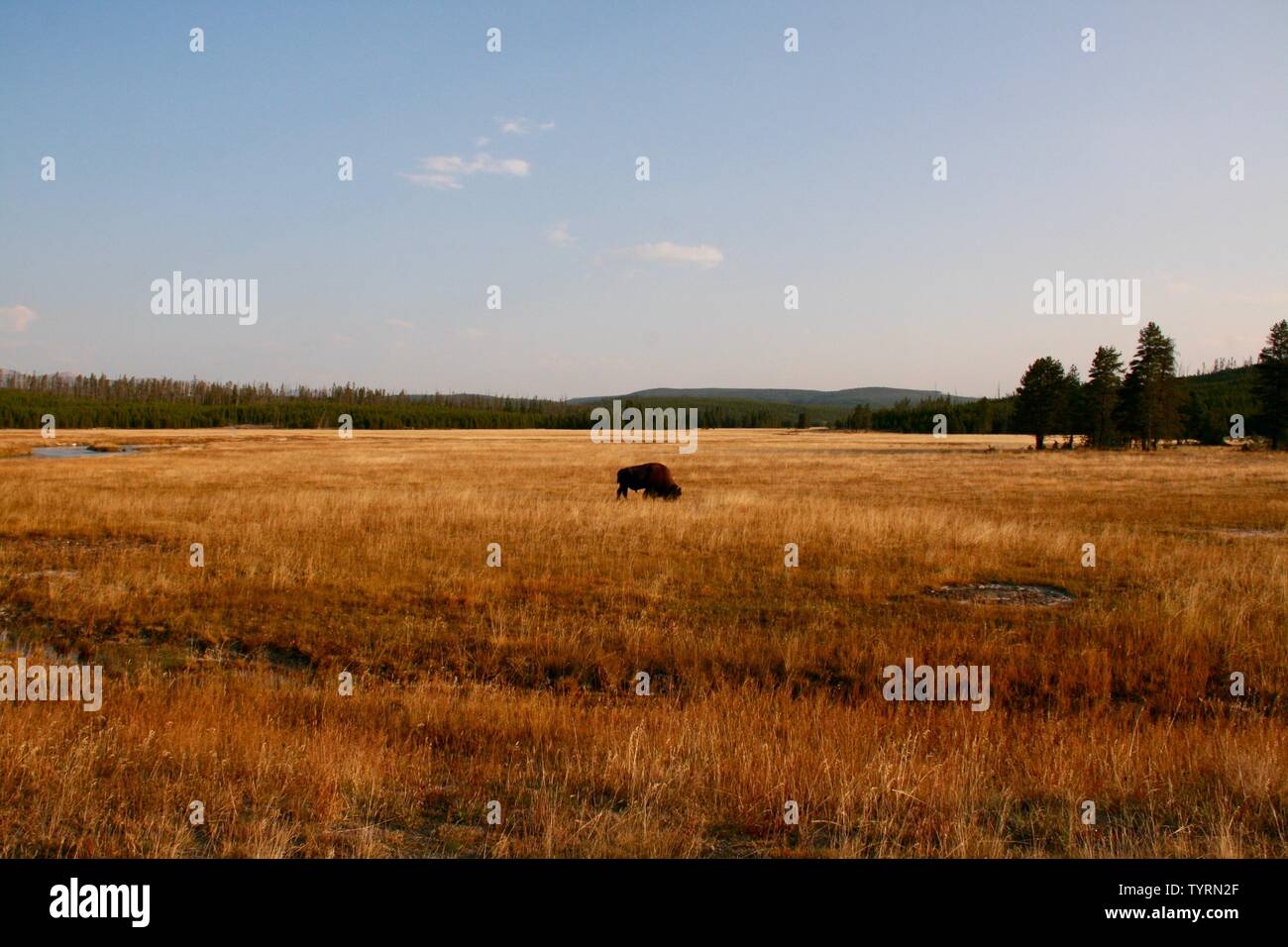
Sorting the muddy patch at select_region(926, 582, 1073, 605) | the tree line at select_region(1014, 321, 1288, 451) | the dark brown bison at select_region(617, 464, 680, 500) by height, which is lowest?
the muddy patch at select_region(926, 582, 1073, 605)

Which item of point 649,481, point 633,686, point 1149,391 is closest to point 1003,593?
point 633,686

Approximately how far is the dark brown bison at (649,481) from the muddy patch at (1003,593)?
1359 centimetres

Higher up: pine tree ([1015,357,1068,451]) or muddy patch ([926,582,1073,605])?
pine tree ([1015,357,1068,451])

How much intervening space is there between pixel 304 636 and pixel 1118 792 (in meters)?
9.65

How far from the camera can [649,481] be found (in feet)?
88.7

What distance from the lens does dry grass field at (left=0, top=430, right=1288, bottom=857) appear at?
15.5ft

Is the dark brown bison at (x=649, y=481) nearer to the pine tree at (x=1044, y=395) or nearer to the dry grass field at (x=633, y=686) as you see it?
the dry grass field at (x=633, y=686)

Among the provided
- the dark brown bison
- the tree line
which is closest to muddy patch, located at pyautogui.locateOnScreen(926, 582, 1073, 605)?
the dark brown bison

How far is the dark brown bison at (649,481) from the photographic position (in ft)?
87.2

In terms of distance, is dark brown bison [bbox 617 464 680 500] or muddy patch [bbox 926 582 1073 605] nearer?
muddy patch [bbox 926 582 1073 605]

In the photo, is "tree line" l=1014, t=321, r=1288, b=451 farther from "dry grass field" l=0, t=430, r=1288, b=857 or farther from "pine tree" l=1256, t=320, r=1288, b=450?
"dry grass field" l=0, t=430, r=1288, b=857

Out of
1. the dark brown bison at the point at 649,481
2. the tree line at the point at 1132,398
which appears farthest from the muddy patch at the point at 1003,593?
the tree line at the point at 1132,398

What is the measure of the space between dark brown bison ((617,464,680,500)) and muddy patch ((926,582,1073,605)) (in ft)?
44.6
